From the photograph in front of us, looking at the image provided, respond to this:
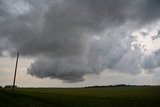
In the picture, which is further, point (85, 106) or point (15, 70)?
point (15, 70)

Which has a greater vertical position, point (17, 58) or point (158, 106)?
point (17, 58)

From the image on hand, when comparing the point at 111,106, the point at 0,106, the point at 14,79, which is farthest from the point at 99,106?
the point at 14,79

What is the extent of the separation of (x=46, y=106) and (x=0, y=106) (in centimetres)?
626

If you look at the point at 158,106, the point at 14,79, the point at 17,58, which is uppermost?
the point at 17,58

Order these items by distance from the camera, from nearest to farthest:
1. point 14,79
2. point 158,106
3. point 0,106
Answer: point 158,106
point 0,106
point 14,79

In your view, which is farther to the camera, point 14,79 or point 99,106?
point 14,79

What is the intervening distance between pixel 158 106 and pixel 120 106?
5223 millimetres

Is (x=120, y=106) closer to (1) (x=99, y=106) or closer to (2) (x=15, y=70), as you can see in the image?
(1) (x=99, y=106)

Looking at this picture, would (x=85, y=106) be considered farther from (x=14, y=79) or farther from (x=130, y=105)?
(x=14, y=79)

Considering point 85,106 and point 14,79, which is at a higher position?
point 14,79

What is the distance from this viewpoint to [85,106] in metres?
36.1

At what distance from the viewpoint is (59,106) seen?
36.7 m

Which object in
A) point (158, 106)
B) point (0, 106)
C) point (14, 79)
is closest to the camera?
point (158, 106)

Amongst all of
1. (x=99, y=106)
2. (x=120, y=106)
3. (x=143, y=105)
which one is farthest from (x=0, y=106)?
(x=143, y=105)
